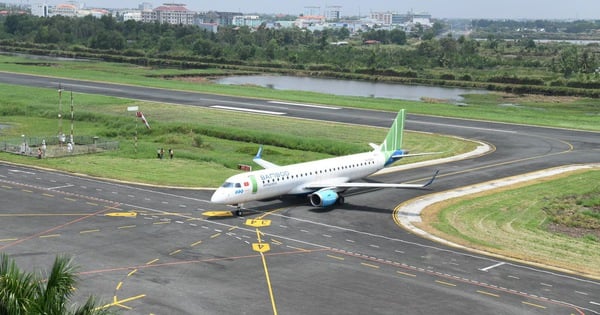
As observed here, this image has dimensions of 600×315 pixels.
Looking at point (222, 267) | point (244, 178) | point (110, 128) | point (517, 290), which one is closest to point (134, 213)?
point (244, 178)

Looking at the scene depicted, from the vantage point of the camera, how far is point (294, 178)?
65125mm

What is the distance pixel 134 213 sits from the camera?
61438mm

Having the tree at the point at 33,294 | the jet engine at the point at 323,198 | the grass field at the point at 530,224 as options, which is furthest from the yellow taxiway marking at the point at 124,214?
the tree at the point at 33,294

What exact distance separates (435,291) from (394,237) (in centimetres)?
1267

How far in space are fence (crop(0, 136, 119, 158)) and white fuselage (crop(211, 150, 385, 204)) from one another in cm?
3567

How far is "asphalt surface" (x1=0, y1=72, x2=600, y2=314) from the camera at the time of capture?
42.1 metres

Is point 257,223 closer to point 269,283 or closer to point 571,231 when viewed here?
point 269,283

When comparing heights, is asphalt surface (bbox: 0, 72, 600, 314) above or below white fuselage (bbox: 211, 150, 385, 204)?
below

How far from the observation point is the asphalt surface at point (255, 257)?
4212 centimetres

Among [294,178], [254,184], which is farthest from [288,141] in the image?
[254,184]

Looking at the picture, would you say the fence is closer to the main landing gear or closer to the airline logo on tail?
the main landing gear

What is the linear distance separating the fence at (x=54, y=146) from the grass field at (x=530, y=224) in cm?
4570

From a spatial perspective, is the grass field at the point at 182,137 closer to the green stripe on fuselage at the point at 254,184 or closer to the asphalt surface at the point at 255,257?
the asphalt surface at the point at 255,257

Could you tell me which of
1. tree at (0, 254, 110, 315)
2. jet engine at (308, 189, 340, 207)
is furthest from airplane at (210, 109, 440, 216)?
tree at (0, 254, 110, 315)
